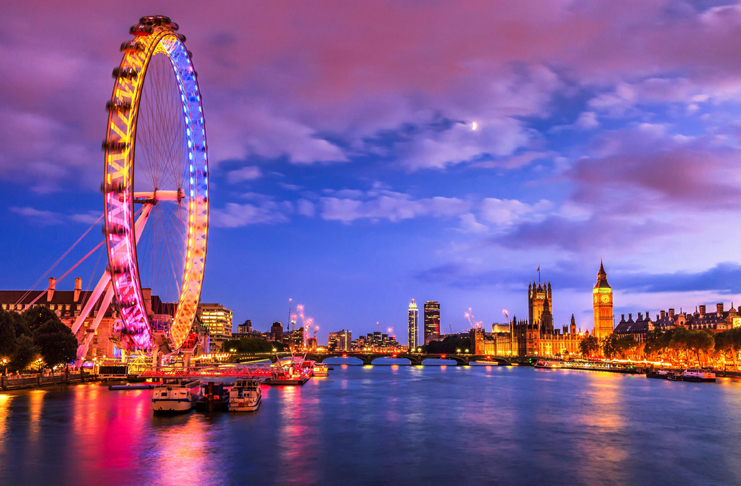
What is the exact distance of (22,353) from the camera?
3329 inches

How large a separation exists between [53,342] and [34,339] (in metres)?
3.11

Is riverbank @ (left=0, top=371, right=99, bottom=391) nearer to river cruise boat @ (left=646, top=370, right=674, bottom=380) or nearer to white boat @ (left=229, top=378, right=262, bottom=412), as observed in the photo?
white boat @ (left=229, top=378, right=262, bottom=412)

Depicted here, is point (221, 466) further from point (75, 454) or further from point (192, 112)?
point (192, 112)

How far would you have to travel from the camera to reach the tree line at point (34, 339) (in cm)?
8056

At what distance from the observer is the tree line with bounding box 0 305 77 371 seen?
8056cm

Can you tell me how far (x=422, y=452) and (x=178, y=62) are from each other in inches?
1893

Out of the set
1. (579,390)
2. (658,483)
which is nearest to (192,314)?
(658,483)

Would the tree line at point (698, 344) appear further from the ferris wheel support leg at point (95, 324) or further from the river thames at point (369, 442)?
the ferris wheel support leg at point (95, 324)

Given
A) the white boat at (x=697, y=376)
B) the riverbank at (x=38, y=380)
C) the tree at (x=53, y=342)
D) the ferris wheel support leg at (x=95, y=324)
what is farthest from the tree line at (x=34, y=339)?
the white boat at (x=697, y=376)

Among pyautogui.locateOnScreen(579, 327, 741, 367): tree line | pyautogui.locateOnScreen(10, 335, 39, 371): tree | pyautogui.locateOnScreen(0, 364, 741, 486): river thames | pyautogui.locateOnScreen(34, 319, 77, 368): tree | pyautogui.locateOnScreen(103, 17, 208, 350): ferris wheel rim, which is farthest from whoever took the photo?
pyautogui.locateOnScreen(579, 327, 741, 367): tree line

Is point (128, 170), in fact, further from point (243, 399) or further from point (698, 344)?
point (698, 344)

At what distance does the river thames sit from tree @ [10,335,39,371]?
409 centimetres

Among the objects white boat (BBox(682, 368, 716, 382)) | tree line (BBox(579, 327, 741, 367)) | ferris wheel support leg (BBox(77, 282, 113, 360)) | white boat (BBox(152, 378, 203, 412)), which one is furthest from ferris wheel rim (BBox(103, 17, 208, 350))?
tree line (BBox(579, 327, 741, 367))

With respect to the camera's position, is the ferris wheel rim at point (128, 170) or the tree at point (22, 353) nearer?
the ferris wheel rim at point (128, 170)
